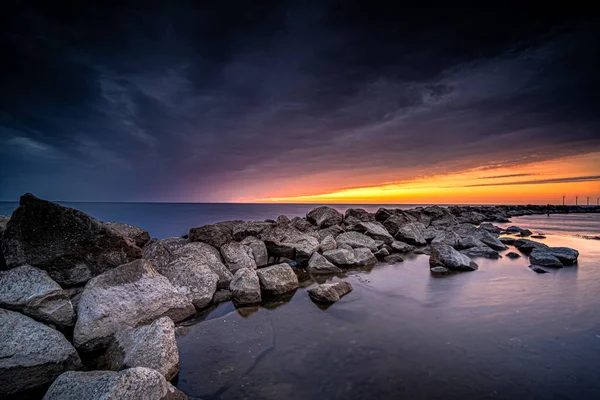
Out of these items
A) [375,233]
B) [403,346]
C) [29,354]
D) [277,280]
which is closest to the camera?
[29,354]

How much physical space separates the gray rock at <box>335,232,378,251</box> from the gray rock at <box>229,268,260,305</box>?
684 centimetres

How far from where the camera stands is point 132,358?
14.4 feet

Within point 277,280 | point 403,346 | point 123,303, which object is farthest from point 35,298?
point 403,346

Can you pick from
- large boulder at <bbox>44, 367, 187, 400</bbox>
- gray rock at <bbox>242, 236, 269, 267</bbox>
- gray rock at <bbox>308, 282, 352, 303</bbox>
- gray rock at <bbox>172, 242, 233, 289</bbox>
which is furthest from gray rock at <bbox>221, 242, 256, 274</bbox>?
large boulder at <bbox>44, 367, 187, 400</bbox>

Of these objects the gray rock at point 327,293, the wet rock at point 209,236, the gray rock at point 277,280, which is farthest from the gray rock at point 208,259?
the gray rock at point 327,293

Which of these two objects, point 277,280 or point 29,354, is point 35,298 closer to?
point 29,354

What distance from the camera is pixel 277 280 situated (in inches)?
343

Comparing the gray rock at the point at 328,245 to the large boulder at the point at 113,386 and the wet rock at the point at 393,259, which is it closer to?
the wet rock at the point at 393,259

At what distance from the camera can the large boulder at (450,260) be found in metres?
11.6

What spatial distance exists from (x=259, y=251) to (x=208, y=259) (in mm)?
3005

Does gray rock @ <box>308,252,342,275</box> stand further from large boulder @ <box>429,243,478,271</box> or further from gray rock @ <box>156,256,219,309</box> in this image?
large boulder @ <box>429,243,478,271</box>

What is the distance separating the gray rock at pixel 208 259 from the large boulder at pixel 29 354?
3819 millimetres

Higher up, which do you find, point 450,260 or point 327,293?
point 450,260

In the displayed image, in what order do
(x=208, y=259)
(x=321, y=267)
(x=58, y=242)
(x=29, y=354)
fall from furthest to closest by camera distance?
1. (x=321, y=267)
2. (x=208, y=259)
3. (x=58, y=242)
4. (x=29, y=354)
